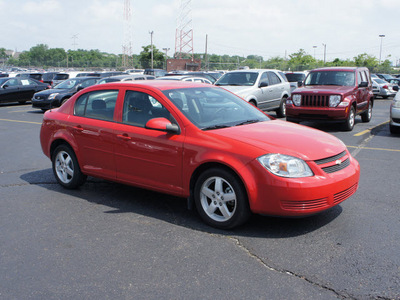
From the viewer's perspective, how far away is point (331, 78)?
44.4 ft

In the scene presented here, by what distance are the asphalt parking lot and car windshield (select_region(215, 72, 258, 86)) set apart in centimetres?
852

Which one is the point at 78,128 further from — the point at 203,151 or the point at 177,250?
the point at 177,250

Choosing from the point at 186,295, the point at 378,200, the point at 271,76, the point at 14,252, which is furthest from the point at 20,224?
the point at 271,76

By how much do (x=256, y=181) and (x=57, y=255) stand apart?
203 centimetres

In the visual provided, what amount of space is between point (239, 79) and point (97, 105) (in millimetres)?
9253

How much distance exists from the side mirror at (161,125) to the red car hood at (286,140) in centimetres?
46

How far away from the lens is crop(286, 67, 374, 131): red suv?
12281mm

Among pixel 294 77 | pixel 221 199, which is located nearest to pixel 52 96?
pixel 294 77

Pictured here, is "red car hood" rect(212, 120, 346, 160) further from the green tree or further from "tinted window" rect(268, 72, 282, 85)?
the green tree

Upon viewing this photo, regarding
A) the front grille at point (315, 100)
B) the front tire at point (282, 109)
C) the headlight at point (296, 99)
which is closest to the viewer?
the front grille at point (315, 100)

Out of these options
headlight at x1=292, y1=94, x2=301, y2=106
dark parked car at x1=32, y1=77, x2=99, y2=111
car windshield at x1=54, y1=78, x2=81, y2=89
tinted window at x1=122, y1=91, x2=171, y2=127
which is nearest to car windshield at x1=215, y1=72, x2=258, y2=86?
headlight at x1=292, y1=94, x2=301, y2=106

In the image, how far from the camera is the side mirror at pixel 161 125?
495 centimetres

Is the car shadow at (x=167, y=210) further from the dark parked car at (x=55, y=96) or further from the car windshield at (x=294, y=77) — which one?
the car windshield at (x=294, y=77)

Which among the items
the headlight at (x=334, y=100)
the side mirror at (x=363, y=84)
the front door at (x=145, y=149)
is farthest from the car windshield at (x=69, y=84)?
the front door at (x=145, y=149)
